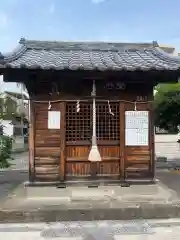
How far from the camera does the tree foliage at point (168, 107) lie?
17.8 metres

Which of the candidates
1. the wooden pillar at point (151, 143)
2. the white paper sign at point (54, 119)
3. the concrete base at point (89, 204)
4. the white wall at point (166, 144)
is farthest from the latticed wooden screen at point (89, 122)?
the white wall at point (166, 144)

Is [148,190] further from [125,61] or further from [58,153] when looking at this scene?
[125,61]

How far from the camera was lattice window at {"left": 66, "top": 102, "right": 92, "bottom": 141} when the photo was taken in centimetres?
915

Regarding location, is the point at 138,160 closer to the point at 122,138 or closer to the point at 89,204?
the point at 122,138

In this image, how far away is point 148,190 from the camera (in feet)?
29.7

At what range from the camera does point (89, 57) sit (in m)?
9.60

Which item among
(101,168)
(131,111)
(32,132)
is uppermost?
(131,111)

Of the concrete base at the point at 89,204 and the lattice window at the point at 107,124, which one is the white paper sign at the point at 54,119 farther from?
the concrete base at the point at 89,204

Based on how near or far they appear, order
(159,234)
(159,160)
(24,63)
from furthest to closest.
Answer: (159,160), (24,63), (159,234)

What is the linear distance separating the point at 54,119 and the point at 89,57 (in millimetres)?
1999

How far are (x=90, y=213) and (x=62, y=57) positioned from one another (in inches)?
168

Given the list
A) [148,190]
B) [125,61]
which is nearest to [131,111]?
[125,61]

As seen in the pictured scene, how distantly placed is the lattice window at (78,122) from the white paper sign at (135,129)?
0.99 m

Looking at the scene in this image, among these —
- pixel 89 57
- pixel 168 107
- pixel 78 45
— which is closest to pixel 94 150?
pixel 89 57
